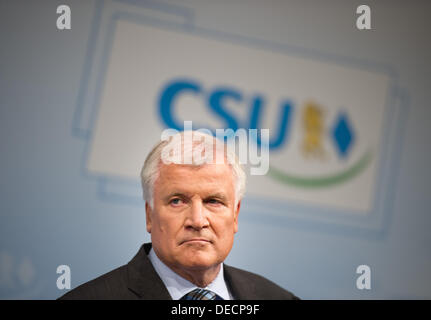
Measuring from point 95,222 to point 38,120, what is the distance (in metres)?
0.62

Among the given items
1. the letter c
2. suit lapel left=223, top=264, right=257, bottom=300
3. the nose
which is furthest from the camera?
the letter c

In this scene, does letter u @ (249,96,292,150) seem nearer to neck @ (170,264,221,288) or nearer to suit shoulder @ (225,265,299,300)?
suit shoulder @ (225,265,299,300)

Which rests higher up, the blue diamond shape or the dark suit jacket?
the blue diamond shape

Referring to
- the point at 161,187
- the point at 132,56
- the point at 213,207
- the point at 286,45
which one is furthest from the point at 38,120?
the point at 286,45

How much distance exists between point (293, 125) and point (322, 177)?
0.35 metres

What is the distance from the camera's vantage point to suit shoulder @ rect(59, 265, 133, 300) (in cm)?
162

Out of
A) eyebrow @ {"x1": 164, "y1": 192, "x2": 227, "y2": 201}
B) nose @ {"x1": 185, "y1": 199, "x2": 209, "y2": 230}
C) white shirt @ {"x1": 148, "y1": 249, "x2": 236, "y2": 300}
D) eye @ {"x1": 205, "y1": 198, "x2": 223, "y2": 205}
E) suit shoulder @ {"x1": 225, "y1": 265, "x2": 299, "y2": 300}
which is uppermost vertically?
eyebrow @ {"x1": 164, "y1": 192, "x2": 227, "y2": 201}

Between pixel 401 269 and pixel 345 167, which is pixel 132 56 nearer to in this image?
pixel 345 167

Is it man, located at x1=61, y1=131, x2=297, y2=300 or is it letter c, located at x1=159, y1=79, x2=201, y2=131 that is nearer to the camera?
man, located at x1=61, y1=131, x2=297, y2=300

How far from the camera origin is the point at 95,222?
230 cm

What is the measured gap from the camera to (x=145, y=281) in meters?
1.62

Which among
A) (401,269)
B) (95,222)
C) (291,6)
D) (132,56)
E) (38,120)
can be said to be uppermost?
(291,6)

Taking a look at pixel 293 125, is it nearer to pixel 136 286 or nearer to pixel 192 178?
pixel 192 178

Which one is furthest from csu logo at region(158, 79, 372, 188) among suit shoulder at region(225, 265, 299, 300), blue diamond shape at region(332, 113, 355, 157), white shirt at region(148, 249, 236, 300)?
white shirt at region(148, 249, 236, 300)
